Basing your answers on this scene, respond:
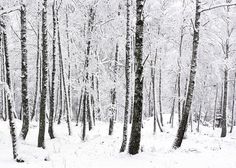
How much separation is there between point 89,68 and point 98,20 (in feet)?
11.4

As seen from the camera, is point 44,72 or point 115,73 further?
point 115,73

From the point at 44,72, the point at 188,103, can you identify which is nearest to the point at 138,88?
the point at 188,103

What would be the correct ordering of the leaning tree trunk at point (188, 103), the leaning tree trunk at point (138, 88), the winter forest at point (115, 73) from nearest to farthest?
the leaning tree trunk at point (138, 88) < the winter forest at point (115, 73) < the leaning tree trunk at point (188, 103)

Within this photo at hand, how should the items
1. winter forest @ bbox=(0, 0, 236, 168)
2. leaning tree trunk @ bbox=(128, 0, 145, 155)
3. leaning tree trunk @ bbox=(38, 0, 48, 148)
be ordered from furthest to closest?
1. leaning tree trunk @ bbox=(38, 0, 48, 148)
2. winter forest @ bbox=(0, 0, 236, 168)
3. leaning tree trunk @ bbox=(128, 0, 145, 155)

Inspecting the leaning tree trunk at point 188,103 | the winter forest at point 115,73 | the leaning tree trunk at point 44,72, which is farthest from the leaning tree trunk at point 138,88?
the leaning tree trunk at point 44,72

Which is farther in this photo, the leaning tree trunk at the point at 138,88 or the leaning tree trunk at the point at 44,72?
the leaning tree trunk at the point at 44,72

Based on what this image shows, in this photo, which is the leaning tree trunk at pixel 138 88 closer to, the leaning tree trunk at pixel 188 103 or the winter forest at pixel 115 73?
the winter forest at pixel 115 73

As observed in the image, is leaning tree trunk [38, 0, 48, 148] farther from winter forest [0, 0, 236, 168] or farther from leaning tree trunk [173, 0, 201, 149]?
leaning tree trunk [173, 0, 201, 149]

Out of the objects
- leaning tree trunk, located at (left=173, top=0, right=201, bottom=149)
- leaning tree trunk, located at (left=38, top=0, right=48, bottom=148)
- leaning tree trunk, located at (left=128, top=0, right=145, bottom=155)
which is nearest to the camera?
leaning tree trunk, located at (left=128, top=0, right=145, bottom=155)

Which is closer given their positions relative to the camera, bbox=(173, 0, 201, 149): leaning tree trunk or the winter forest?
the winter forest

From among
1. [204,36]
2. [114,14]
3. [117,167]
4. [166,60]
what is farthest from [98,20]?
[117,167]

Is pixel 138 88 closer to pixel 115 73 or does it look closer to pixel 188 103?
pixel 188 103

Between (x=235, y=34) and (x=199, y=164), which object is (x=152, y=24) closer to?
(x=235, y=34)

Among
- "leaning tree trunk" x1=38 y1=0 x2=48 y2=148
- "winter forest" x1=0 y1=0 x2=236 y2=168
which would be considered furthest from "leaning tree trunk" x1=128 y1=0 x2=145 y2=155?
"leaning tree trunk" x1=38 y1=0 x2=48 y2=148
